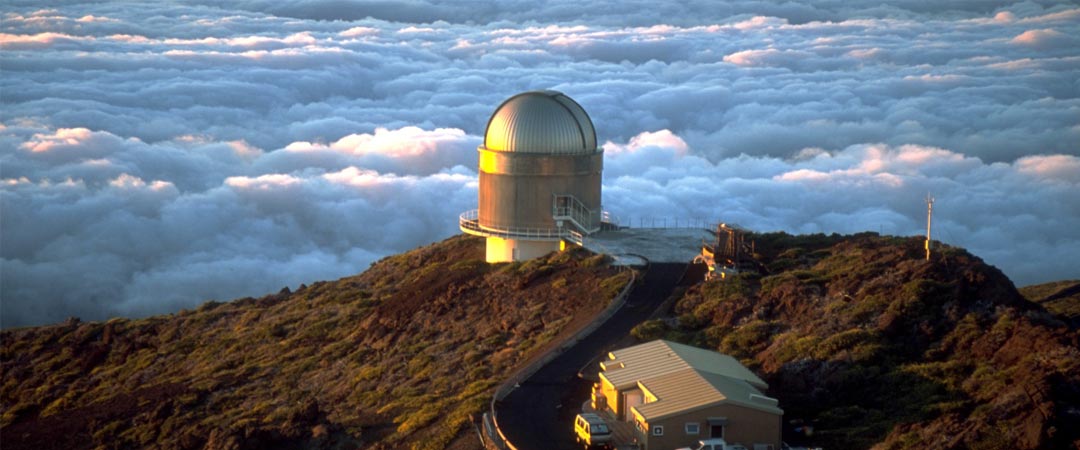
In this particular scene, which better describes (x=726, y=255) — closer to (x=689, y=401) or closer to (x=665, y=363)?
(x=665, y=363)

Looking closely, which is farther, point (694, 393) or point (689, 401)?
point (694, 393)

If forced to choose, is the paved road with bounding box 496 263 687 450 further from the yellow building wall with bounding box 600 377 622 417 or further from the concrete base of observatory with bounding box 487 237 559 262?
the concrete base of observatory with bounding box 487 237 559 262

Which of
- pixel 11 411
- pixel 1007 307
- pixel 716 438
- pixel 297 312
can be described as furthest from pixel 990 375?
pixel 11 411

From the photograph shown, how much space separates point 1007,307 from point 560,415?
27.4 feet

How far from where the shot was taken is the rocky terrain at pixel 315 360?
95.7 feet

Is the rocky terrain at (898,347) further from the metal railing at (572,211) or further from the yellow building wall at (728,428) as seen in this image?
the metal railing at (572,211)

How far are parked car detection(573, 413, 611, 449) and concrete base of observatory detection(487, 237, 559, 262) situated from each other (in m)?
14.5

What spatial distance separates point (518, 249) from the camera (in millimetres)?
38500

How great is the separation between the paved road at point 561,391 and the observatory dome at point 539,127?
5837 millimetres

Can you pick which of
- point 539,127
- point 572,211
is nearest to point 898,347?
point 572,211

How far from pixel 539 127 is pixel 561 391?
479 inches

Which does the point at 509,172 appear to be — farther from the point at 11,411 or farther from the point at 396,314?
the point at 11,411

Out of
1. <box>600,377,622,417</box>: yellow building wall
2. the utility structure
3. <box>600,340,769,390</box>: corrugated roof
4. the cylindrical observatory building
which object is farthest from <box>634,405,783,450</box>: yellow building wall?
the cylindrical observatory building

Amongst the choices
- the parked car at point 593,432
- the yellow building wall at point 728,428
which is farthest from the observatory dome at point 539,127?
the yellow building wall at point 728,428
